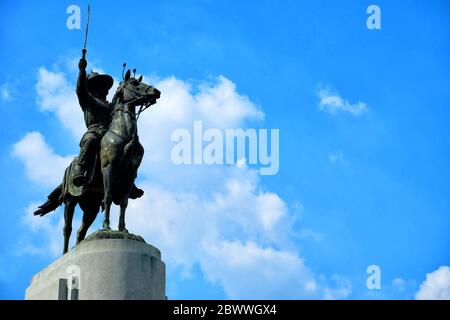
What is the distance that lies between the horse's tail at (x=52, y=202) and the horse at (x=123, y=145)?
2721 mm

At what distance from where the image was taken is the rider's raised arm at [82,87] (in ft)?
75.7

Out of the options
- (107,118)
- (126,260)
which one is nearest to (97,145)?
(107,118)

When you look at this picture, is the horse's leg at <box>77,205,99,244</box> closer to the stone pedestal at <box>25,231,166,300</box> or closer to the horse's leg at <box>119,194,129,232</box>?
the horse's leg at <box>119,194,129,232</box>

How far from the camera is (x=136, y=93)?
23312 mm

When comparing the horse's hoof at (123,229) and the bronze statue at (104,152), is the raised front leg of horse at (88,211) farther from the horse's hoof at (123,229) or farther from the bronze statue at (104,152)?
the horse's hoof at (123,229)

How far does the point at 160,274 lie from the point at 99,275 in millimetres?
1512

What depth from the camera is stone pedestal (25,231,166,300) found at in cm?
2075

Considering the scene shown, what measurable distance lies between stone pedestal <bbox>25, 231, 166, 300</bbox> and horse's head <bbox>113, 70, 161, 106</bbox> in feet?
11.6
